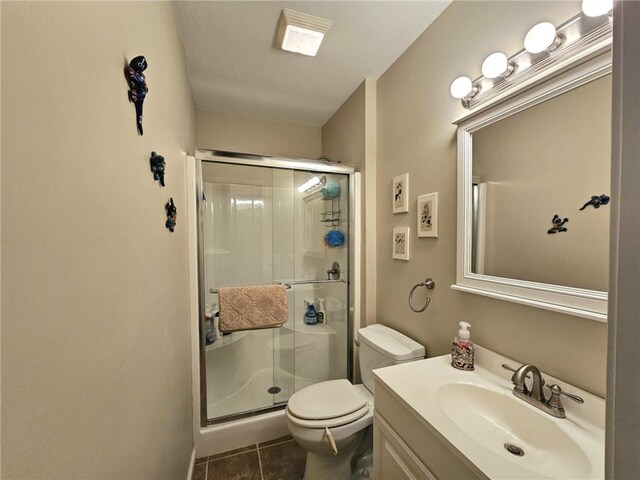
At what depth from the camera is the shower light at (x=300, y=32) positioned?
50.9 inches

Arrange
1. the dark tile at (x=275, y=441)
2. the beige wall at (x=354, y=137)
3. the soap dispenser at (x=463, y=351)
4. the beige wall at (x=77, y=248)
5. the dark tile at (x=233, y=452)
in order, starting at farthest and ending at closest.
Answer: the beige wall at (x=354, y=137) < the dark tile at (x=275, y=441) < the dark tile at (x=233, y=452) < the soap dispenser at (x=463, y=351) < the beige wall at (x=77, y=248)

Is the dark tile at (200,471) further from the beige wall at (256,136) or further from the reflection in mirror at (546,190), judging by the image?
the beige wall at (256,136)

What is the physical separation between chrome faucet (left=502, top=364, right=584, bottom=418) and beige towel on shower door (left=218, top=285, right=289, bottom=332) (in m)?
1.31

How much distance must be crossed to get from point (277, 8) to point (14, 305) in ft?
5.01

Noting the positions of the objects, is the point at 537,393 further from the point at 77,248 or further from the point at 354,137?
the point at 354,137

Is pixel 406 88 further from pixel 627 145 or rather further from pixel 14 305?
pixel 14 305

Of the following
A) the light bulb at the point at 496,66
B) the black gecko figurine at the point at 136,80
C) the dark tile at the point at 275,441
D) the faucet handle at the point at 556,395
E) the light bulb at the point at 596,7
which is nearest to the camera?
the black gecko figurine at the point at 136,80

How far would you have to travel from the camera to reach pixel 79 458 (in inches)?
16.1

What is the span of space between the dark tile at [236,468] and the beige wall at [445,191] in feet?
3.81

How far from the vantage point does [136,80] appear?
2.04ft

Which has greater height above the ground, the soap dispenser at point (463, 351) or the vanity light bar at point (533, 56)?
the vanity light bar at point (533, 56)

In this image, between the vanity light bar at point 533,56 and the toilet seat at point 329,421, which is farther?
the toilet seat at point 329,421

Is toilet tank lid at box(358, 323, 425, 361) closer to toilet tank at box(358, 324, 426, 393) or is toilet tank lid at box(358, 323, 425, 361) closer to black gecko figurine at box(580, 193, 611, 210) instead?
toilet tank at box(358, 324, 426, 393)

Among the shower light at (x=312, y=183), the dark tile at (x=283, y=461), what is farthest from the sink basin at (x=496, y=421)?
the shower light at (x=312, y=183)
